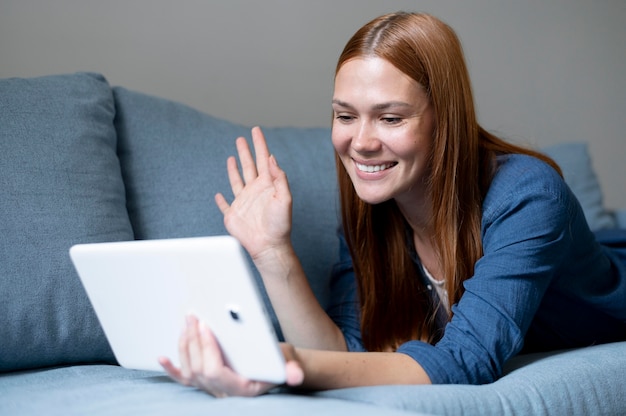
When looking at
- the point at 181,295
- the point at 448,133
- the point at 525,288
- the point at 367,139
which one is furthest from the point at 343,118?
the point at 181,295

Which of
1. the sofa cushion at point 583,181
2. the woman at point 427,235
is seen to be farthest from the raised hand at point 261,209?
the sofa cushion at point 583,181

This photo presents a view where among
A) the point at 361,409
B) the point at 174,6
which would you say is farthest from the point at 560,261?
the point at 174,6

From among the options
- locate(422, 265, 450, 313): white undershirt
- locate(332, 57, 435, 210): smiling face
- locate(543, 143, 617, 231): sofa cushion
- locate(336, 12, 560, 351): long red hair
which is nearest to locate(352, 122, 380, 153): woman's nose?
locate(332, 57, 435, 210): smiling face

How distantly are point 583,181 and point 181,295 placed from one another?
4.79 feet

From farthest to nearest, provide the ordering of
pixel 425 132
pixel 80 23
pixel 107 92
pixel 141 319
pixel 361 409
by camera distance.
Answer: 1. pixel 80 23
2. pixel 107 92
3. pixel 425 132
4. pixel 141 319
5. pixel 361 409

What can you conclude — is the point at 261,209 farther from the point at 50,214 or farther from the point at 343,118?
the point at 50,214

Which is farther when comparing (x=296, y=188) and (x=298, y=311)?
(x=296, y=188)

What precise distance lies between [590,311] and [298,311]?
570 millimetres

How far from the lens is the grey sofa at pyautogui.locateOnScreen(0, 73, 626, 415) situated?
3.85 ft

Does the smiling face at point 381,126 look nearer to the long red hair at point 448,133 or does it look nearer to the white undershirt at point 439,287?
the long red hair at point 448,133

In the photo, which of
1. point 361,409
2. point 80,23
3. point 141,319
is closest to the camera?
point 361,409

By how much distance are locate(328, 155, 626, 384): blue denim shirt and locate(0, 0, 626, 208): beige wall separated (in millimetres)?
943

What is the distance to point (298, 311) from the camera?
5.05 feet

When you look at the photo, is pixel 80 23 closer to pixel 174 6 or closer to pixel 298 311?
pixel 174 6
